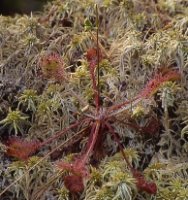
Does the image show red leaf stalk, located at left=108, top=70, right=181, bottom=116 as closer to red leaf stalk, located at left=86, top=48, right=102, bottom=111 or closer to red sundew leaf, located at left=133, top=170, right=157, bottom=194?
red leaf stalk, located at left=86, top=48, right=102, bottom=111

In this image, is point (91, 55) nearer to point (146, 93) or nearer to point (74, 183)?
point (146, 93)

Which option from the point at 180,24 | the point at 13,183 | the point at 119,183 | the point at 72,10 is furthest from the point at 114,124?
the point at 72,10

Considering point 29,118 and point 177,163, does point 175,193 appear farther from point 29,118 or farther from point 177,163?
point 29,118

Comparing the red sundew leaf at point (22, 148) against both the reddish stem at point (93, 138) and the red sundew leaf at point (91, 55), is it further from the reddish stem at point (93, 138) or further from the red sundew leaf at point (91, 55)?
the red sundew leaf at point (91, 55)


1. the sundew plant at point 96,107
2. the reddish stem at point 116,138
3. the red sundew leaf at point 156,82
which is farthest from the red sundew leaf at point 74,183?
the red sundew leaf at point 156,82

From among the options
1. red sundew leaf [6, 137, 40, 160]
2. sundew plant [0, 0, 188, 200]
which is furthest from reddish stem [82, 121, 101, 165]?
red sundew leaf [6, 137, 40, 160]

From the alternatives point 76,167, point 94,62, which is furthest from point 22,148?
point 94,62
